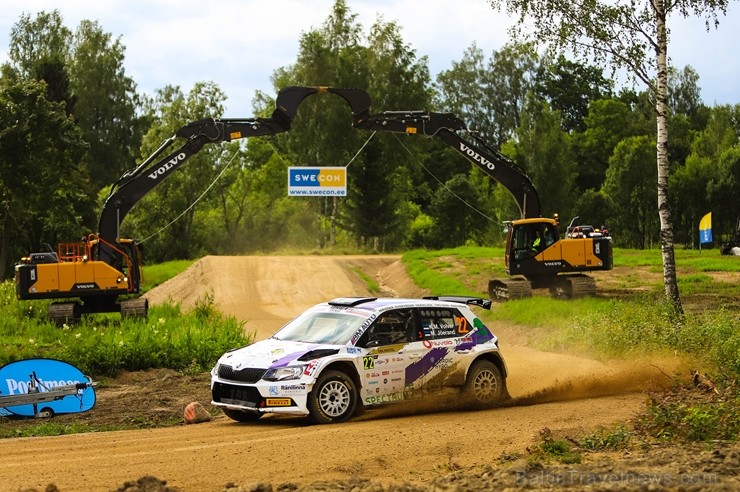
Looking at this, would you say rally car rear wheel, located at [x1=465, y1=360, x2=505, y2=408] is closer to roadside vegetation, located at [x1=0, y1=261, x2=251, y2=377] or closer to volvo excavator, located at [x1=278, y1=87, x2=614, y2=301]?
roadside vegetation, located at [x1=0, y1=261, x2=251, y2=377]

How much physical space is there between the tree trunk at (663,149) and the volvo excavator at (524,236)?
7.28m

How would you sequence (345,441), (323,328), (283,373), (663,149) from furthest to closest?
(663,149) → (323,328) → (283,373) → (345,441)

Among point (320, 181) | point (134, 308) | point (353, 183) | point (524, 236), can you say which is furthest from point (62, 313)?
point (353, 183)

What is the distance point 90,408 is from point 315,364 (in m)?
4.15

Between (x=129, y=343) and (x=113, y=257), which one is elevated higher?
(x=113, y=257)

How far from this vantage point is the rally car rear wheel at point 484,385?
15125 mm

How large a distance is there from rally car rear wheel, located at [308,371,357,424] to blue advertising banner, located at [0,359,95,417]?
13.1ft

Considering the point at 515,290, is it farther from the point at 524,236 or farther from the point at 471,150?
the point at 471,150

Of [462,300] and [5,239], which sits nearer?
[462,300]

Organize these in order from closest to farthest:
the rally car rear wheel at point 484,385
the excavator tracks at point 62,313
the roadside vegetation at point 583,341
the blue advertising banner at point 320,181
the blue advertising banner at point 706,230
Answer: the roadside vegetation at point 583,341, the rally car rear wheel at point 484,385, the excavator tracks at point 62,313, the blue advertising banner at point 320,181, the blue advertising banner at point 706,230

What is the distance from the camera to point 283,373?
13.5m

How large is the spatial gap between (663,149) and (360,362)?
42.0 ft

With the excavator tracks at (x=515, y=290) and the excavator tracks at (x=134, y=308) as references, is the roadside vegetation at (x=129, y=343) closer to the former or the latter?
the excavator tracks at (x=134, y=308)

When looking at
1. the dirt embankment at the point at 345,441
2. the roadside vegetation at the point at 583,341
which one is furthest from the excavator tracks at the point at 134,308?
the dirt embankment at the point at 345,441
